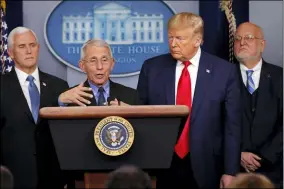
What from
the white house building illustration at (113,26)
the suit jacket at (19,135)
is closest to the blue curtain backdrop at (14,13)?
the white house building illustration at (113,26)

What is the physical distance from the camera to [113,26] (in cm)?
656

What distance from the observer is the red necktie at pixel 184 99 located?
4.63 metres

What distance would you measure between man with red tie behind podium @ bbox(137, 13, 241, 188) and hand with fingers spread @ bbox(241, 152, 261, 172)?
614mm

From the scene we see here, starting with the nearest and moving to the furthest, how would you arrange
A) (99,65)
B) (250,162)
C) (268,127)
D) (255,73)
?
(99,65)
(250,162)
(268,127)
(255,73)

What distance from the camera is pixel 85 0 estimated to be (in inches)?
259

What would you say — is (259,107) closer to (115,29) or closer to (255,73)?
(255,73)

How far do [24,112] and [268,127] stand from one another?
5.50 feet

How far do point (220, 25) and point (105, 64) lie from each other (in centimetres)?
183

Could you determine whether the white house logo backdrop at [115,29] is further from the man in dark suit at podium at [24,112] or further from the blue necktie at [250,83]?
the man in dark suit at podium at [24,112]

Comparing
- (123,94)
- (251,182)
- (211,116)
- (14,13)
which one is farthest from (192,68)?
(14,13)

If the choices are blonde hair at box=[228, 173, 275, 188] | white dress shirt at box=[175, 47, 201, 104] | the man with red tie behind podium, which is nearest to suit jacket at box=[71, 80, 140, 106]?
the man with red tie behind podium

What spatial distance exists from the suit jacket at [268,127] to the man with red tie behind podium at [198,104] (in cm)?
72

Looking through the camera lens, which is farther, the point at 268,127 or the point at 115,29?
the point at 115,29

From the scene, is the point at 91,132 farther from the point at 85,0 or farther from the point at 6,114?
the point at 85,0
